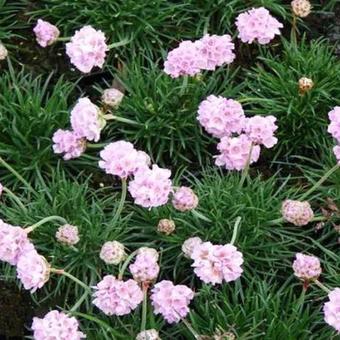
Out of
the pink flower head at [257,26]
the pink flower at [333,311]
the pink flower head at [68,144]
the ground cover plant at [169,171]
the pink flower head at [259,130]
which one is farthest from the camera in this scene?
the pink flower head at [257,26]

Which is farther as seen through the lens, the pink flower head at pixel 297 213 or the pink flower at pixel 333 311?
the pink flower head at pixel 297 213

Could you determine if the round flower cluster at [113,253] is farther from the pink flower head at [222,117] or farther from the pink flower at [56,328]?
the pink flower head at [222,117]

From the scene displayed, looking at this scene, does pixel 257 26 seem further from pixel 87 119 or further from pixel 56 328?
pixel 56 328

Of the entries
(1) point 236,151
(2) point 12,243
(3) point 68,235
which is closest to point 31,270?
(2) point 12,243

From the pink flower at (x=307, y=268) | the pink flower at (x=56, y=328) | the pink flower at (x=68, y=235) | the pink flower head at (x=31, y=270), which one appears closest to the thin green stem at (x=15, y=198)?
the pink flower at (x=68, y=235)

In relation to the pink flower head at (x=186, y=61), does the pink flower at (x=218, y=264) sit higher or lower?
lower

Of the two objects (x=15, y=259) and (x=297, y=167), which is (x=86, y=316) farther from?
(x=297, y=167)

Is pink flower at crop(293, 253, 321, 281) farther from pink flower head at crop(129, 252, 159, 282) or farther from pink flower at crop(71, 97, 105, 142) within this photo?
pink flower at crop(71, 97, 105, 142)

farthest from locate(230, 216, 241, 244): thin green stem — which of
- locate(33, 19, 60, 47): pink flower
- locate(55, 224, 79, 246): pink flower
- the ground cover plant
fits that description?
locate(33, 19, 60, 47): pink flower
